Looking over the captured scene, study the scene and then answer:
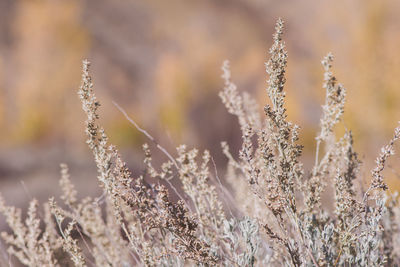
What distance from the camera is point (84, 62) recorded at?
1.42 m

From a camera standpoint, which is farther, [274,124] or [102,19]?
[102,19]

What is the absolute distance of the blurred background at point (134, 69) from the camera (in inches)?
463

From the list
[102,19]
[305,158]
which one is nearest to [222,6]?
[102,19]

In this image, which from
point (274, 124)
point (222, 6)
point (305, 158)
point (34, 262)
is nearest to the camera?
point (274, 124)

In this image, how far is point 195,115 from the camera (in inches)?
583

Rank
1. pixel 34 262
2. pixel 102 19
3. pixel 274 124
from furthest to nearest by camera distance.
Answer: pixel 102 19, pixel 34 262, pixel 274 124

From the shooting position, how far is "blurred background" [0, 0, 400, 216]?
11766mm

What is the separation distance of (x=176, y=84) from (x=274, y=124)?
1435 cm

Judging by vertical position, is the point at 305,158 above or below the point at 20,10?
→ below

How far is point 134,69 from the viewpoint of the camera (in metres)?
15.2

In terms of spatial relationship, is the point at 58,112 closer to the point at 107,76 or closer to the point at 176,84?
the point at 107,76

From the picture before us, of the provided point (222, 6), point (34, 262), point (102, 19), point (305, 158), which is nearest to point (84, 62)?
point (34, 262)

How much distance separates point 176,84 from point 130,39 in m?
2.39

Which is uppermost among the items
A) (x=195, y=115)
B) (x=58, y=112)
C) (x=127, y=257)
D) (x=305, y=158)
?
(x=195, y=115)
